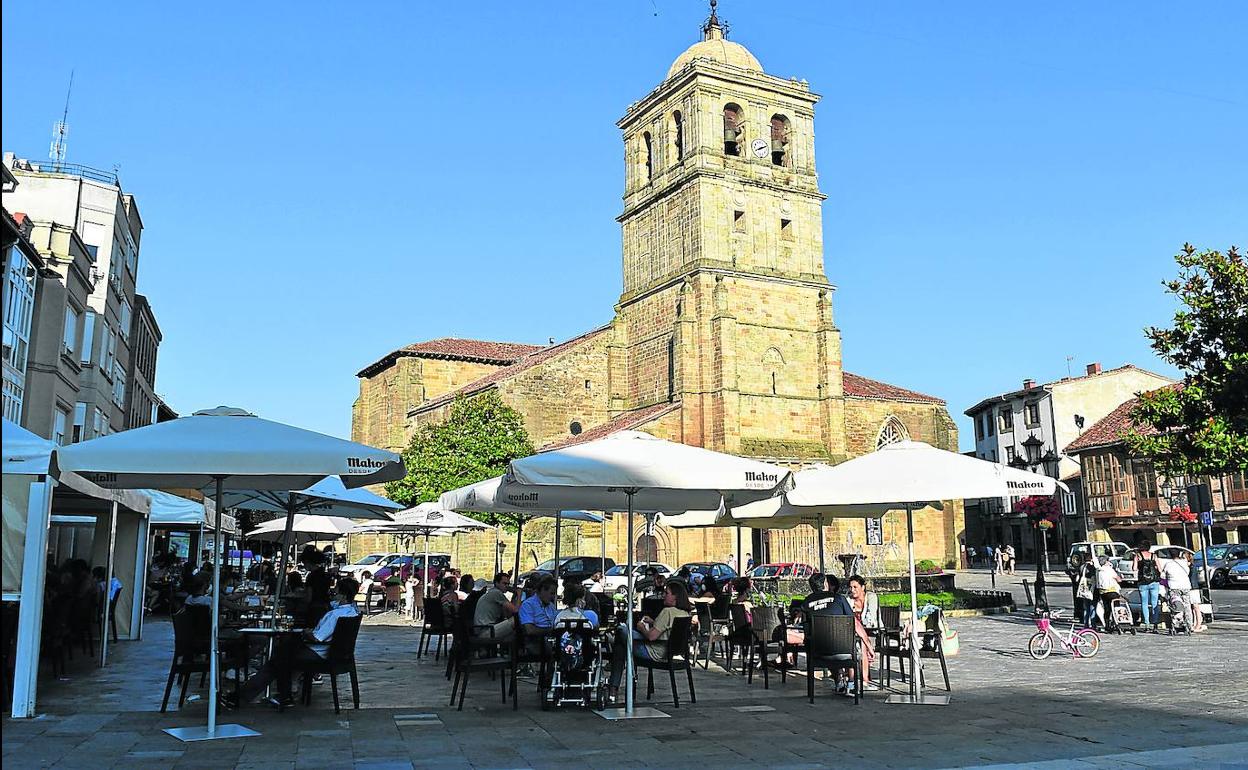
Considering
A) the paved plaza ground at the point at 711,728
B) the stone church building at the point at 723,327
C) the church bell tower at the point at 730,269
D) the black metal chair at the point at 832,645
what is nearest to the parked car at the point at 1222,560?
the stone church building at the point at 723,327

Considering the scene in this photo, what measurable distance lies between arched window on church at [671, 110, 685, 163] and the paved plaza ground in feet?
131

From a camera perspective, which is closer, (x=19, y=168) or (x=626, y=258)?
(x=19, y=168)

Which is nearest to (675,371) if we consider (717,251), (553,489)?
(717,251)

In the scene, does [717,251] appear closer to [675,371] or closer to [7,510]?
[675,371]

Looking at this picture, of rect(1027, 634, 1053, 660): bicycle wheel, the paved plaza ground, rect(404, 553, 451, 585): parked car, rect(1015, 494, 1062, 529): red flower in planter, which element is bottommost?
the paved plaza ground

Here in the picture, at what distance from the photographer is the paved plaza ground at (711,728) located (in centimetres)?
740

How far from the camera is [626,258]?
5244 cm

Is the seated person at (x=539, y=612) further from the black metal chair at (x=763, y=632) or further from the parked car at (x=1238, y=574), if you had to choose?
the parked car at (x=1238, y=574)

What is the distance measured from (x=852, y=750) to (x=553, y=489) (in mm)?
5628

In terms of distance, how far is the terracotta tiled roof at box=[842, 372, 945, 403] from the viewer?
5194 centimetres

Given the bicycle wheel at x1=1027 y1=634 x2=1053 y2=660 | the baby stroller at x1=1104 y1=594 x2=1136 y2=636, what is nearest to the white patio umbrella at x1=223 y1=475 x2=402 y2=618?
the bicycle wheel at x1=1027 y1=634 x2=1053 y2=660

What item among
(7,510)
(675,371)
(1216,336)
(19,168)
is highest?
(19,168)

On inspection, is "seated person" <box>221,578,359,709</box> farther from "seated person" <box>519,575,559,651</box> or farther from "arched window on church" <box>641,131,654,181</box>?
"arched window on church" <box>641,131,654,181</box>

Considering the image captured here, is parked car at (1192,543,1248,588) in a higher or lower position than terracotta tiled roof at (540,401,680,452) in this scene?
lower
